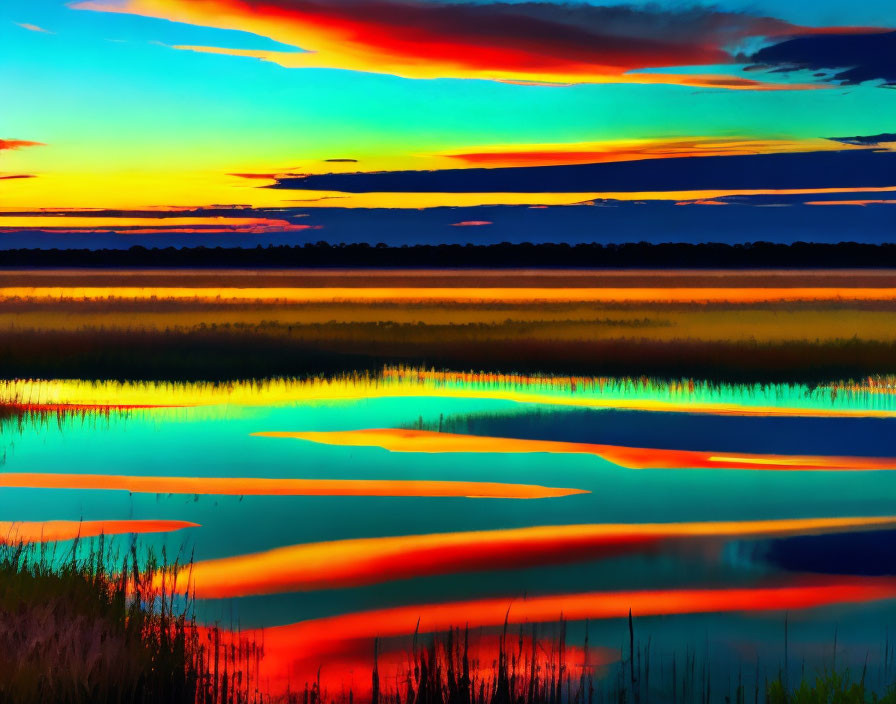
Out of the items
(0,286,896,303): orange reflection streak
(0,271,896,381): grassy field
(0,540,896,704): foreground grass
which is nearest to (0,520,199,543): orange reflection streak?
(0,540,896,704): foreground grass

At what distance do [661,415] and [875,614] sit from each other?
1094cm

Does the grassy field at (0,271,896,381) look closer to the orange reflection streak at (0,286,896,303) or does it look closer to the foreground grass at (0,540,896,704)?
the orange reflection streak at (0,286,896,303)

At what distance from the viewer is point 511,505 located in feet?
40.3

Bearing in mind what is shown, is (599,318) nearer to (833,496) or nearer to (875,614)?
(833,496)

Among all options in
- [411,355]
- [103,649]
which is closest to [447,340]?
[411,355]

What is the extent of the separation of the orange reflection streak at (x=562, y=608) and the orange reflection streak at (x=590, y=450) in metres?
5.54

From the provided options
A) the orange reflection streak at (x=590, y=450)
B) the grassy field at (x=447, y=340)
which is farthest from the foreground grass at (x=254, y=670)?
the grassy field at (x=447, y=340)

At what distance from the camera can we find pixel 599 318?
4731cm

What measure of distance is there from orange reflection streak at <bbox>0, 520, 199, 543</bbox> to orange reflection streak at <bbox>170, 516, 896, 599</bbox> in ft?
4.60

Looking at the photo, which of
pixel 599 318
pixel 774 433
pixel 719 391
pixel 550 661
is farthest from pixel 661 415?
pixel 599 318

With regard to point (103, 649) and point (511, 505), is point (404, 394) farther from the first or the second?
point (103, 649)

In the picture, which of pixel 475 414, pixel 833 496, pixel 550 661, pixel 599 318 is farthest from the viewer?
pixel 599 318

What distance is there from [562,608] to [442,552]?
79.4 inches

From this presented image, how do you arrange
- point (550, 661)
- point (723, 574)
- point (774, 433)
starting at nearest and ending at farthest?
point (550, 661) < point (723, 574) < point (774, 433)
